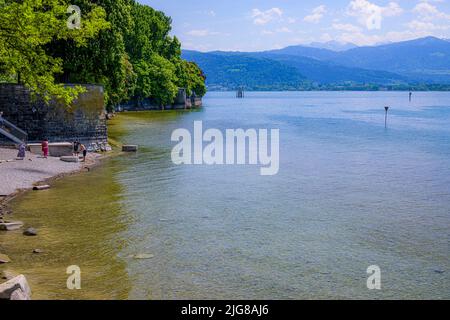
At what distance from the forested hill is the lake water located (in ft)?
23.4

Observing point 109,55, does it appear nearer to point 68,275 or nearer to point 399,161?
point 399,161

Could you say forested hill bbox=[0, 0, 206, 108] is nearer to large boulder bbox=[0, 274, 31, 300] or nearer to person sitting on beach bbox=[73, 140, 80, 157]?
person sitting on beach bbox=[73, 140, 80, 157]

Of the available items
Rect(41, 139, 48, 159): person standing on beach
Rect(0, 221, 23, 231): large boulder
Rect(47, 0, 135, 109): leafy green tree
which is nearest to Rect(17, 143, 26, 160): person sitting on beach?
Rect(41, 139, 48, 159): person standing on beach

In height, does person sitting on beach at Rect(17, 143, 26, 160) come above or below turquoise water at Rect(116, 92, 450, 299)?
above

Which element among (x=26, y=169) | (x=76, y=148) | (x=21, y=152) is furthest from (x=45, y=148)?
(x=26, y=169)

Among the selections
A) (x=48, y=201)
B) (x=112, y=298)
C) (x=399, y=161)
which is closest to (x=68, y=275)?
(x=112, y=298)

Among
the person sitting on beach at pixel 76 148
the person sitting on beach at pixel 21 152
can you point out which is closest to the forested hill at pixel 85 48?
the person sitting on beach at pixel 76 148

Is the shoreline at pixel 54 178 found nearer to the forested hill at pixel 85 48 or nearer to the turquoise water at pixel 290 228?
the turquoise water at pixel 290 228

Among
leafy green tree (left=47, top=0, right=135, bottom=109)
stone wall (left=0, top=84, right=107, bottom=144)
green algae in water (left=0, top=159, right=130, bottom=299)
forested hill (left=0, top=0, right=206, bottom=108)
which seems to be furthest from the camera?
leafy green tree (left=47, top=0, right=135, bottom=109)

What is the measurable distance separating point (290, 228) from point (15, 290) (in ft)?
46.6

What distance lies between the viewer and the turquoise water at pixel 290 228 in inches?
703

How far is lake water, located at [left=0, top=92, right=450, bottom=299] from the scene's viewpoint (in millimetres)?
17625

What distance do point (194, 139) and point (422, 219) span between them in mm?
42972

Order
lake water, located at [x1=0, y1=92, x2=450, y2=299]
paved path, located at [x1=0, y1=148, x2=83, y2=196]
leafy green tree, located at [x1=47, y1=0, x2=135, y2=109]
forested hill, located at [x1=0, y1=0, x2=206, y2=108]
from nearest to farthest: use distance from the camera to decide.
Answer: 1. lake water, located at [x1=0, y1=92, x2=450, y2=299]
2. forested hill, located at [x1=0, y1=0, x2=206, y2=108]
3. paved path, located at [x1=0, y1=148, x2=83, y2=196]
4. leafy green tree, located at [x1=47, y1=0, x2=135, y2=109]
